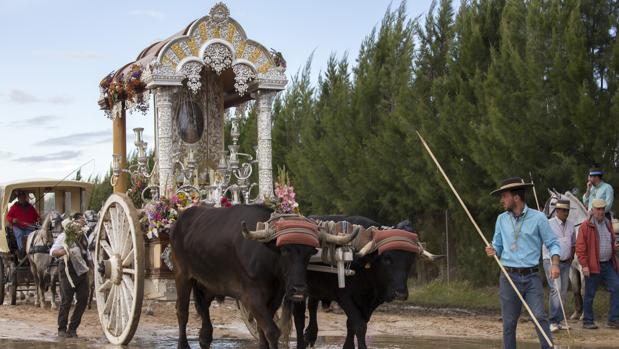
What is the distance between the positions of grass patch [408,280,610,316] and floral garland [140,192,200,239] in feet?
21.2

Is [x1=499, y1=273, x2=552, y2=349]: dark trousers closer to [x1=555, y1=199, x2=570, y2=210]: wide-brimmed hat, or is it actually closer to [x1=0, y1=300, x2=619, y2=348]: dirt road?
[x1=0, y1=300, x2=619, y2=348]: dirt road

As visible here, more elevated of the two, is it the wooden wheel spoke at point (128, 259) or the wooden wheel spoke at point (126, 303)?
the wooden wheel spoke at point (128, 259)

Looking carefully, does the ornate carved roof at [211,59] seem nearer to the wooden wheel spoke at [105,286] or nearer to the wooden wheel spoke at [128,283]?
the wooden wheel spoke at [105,286]

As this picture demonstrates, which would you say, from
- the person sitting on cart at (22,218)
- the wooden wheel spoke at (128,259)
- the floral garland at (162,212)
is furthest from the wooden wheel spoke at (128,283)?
the person sitting on cart at (22,218)

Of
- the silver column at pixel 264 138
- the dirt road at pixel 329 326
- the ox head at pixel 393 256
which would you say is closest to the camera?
the ox head at pixel 393 256

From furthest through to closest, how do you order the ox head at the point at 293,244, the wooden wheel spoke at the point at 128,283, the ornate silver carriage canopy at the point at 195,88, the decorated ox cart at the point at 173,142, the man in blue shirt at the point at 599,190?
the ornate silver carriage canopy at the point at 195,88
the man in blue shirt at the point at 599,190
the decorated ox cart at the point at 173,142
the wooden wheel spoke at the point at 128,283
the ox head at the point at 293,244

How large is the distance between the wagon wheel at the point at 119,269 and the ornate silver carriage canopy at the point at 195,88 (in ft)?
7.82

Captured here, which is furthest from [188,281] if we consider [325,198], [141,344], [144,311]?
[325,198]

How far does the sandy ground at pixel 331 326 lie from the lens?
41.3 ft

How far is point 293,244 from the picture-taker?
891cm

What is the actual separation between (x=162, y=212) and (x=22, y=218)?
7113 mm

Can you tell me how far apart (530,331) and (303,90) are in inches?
694

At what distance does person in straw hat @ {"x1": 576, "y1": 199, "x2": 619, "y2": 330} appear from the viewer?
1332 cm

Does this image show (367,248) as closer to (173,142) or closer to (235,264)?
(235,264)
